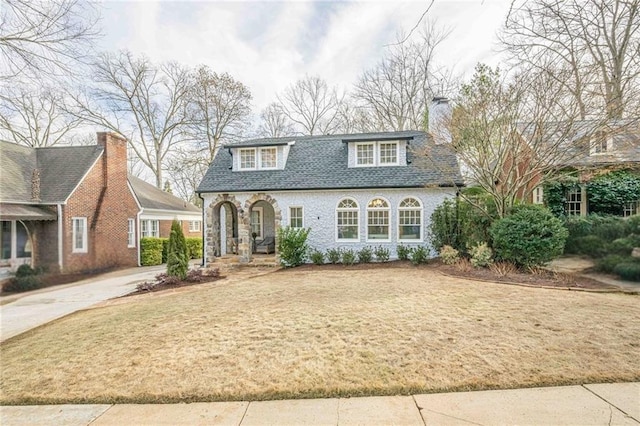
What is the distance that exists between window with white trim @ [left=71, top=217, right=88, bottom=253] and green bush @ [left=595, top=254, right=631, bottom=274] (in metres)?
20.7

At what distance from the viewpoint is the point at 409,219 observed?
43.6 feet

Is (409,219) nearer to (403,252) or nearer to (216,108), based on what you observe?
(403,252)

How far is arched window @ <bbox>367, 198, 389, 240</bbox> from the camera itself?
1343 centimetres

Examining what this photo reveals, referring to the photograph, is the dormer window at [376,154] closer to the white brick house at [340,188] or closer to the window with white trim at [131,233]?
the white brick house at [340,188]

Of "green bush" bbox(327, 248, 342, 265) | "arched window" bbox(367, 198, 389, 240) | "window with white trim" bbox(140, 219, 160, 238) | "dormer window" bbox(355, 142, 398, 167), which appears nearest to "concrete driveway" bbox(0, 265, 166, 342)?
"window with white trim" bbox(140, 219, 160, 238)

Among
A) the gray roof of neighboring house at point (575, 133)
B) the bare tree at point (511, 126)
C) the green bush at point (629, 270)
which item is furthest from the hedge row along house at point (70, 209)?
the green bush at point (629, 270)

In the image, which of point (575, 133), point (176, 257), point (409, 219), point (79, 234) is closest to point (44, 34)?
point (176, 257)

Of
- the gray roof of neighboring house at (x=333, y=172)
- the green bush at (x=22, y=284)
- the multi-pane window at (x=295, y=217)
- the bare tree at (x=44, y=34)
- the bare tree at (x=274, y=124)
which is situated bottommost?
the green bush at (x=22, y=284)

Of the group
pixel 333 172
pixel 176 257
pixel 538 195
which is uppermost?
pixel 333 172

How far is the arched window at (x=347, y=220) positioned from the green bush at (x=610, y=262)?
330 inches

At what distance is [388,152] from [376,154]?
A: 55cm

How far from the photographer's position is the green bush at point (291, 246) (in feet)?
43.2

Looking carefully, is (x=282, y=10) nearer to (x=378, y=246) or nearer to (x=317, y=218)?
(x=317, y=218)

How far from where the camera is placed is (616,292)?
25.5 ft
